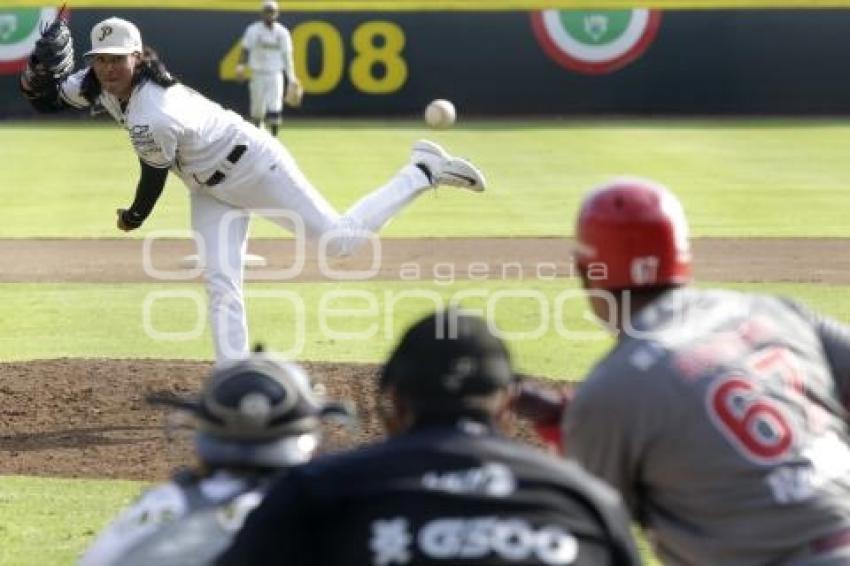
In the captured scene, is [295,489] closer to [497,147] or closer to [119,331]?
[119,331]

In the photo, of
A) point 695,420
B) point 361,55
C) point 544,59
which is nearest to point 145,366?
point 695,420

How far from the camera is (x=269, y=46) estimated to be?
1069 inches

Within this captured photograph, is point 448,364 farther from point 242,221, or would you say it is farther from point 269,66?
point 269,66

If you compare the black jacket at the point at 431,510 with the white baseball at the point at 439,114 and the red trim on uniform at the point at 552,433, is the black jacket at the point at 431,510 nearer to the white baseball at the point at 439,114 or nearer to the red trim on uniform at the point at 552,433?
the red trim on uniform at the point at 552,433

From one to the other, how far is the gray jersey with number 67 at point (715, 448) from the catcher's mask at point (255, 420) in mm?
913

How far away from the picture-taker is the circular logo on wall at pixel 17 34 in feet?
98.5

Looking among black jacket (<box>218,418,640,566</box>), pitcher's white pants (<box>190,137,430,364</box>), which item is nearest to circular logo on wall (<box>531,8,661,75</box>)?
pitcher's white pants (<box>190,137,430,364</box>)

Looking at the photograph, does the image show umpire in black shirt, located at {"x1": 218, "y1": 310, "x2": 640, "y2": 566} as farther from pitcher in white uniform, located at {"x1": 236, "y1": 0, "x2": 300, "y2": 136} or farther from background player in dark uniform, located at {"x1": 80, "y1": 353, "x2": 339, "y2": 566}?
pitcher in white uniform, located at {"x1": 236, "y1": 0, "x2": 300, "y2": 136}

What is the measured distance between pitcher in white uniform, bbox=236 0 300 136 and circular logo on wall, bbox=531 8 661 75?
5.51 metres

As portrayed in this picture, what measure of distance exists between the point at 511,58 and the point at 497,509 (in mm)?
28146

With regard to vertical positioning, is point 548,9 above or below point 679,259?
below

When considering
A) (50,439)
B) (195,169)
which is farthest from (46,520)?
(195,169)

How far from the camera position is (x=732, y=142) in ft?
85.3

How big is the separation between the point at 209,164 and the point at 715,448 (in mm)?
5702
